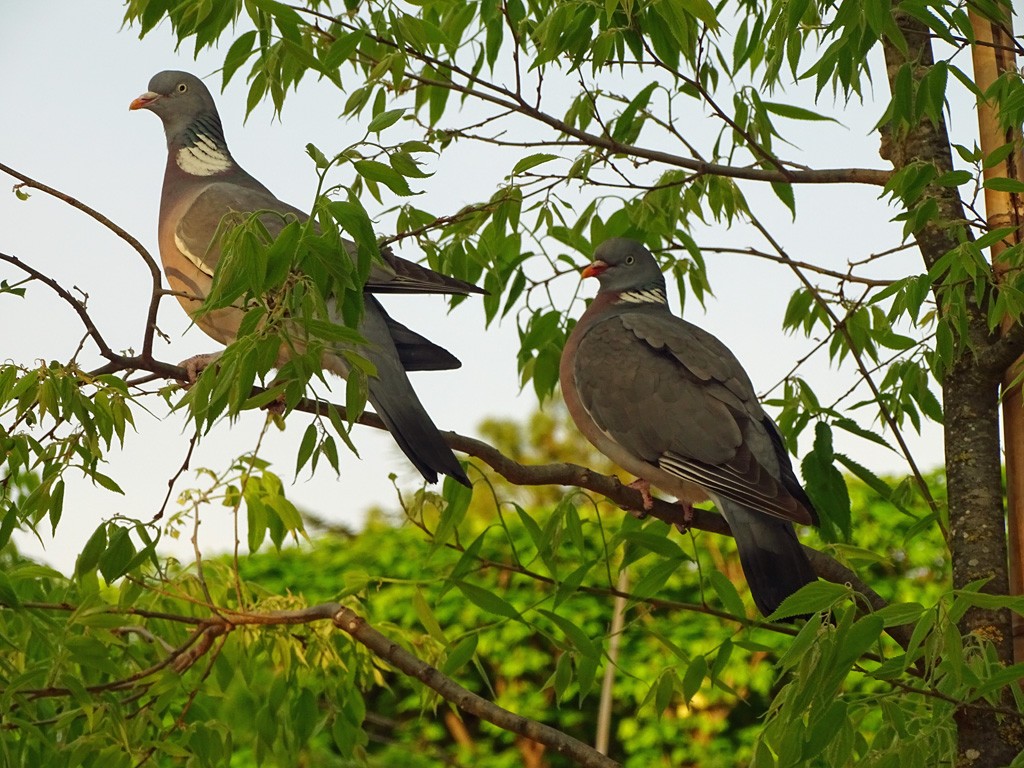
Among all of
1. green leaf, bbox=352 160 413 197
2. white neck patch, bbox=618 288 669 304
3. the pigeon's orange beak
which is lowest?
green leaf, bbox=352 160 413 197

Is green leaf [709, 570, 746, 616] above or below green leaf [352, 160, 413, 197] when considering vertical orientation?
below

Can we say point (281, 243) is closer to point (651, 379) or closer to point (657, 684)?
point (657, 684)

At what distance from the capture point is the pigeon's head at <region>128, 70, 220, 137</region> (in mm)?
4312

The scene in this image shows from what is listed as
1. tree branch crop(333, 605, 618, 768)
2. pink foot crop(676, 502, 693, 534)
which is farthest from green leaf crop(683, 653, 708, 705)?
pink foot crop(676, 502, 693, 534)

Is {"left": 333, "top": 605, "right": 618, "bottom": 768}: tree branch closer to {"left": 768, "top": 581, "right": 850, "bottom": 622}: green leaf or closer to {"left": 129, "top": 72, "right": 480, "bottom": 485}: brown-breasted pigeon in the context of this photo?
{"left": 129, "top": 72, "right": 480, "bottom": 485}: brown-breasted pigeon

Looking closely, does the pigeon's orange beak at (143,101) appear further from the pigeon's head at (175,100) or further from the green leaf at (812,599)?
the green leaf at (812,599)

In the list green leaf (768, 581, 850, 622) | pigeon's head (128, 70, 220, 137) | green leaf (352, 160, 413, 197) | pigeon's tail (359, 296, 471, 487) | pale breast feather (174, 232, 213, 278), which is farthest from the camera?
pigeon's head (128, 70, 220, 137)

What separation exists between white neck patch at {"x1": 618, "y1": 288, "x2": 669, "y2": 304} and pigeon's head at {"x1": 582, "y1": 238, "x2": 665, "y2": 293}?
16mm

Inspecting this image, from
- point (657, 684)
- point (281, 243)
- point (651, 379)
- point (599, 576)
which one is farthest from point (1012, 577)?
point (599, 576)

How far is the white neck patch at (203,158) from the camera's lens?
4.16 metres

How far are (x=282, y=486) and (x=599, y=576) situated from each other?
3.40 m

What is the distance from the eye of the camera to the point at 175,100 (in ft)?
14.2

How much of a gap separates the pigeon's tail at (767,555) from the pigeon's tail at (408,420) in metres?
0.88

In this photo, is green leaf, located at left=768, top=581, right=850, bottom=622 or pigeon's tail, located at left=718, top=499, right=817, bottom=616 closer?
green leaf, located at left=768, top=581, right=850, bottom=622
